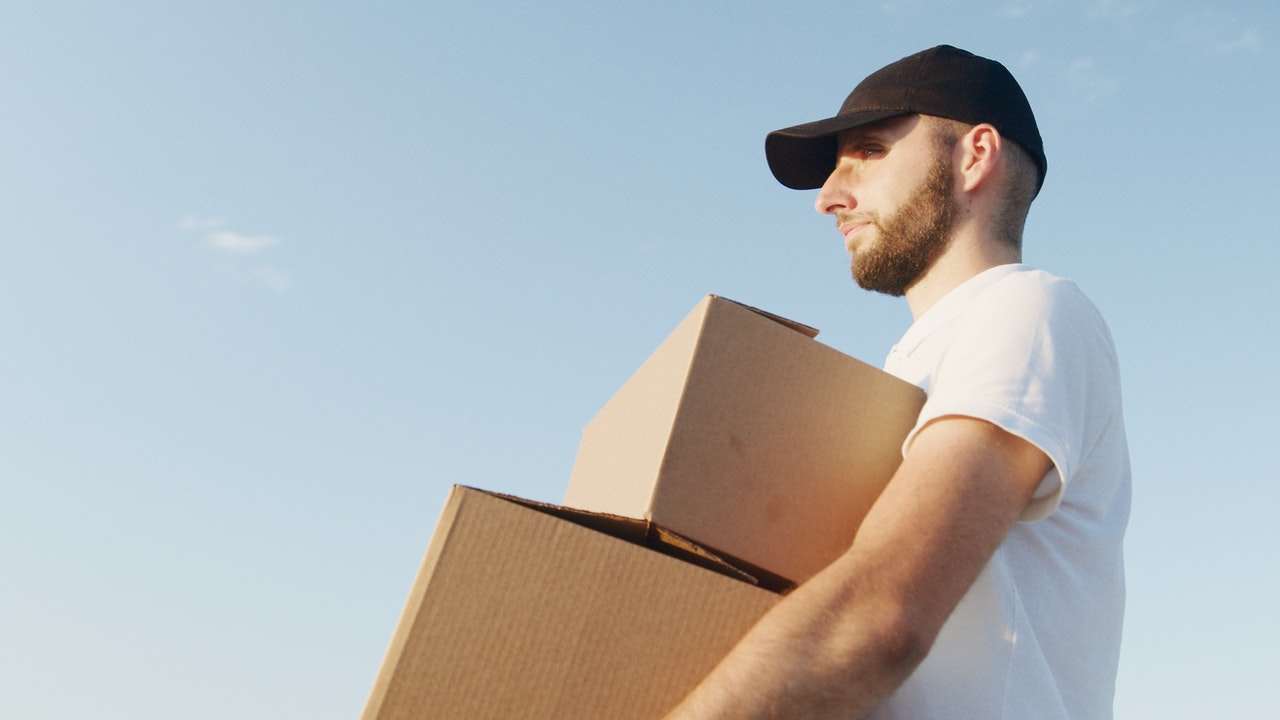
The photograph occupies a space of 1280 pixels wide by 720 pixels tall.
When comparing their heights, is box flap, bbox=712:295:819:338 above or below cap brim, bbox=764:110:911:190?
below

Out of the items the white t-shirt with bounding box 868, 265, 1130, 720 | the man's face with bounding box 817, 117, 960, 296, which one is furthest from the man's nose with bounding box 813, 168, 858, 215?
the white t-shirt with bounding box 868, 265, 1130, 720

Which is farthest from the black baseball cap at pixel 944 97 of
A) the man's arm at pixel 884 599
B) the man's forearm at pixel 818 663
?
the man's forearm at pixel 818 663

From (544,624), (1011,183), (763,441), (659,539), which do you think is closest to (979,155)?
(1011,183)

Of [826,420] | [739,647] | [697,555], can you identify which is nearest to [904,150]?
[826,420]

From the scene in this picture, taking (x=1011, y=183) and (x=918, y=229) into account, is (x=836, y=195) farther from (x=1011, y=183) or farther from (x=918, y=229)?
(x=1011, y=183)

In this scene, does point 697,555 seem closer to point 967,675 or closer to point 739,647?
point 739,647

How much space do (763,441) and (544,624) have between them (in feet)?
1.15

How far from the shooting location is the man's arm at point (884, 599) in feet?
3.35

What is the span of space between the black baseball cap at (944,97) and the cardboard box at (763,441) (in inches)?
22.3

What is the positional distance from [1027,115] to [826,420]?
83 centimetres

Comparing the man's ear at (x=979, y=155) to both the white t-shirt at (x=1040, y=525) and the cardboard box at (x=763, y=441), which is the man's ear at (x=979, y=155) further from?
the cardboard box at (x=763, y=441)

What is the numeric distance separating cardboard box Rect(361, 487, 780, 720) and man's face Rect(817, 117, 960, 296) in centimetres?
77

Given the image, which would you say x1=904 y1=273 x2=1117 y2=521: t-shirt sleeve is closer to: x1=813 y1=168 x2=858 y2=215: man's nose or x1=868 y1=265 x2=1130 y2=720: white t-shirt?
x1=868 y1=265 x2=1130 y2=720: white t-shirt

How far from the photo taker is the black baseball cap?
1.68 meters
